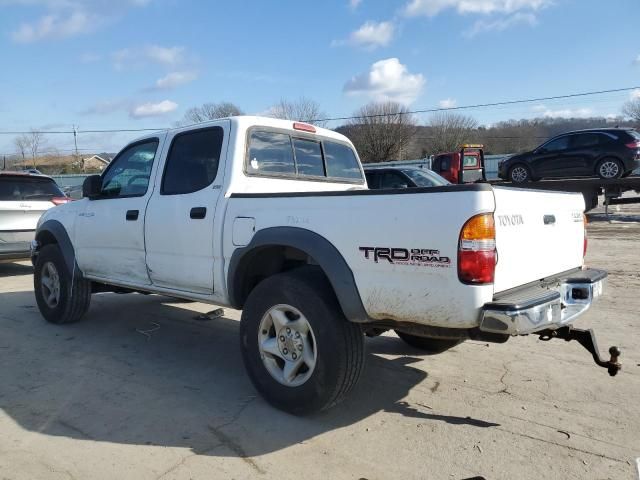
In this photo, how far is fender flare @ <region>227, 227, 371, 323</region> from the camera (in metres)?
3.08

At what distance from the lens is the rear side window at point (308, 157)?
469 centimetres

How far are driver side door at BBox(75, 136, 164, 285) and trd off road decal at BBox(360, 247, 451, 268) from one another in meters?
2.50

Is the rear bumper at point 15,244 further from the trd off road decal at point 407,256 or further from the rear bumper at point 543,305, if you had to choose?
the rear bumper at point 543,305

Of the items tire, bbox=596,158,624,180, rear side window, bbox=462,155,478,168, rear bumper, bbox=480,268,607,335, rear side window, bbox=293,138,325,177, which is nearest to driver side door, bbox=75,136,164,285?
rear side window, bbox=293,138,325,177

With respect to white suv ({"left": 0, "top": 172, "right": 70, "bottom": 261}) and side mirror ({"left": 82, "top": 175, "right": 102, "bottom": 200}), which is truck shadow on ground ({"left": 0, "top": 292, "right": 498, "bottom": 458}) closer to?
side mirror ({"left": 82, "top": 175, "right": 102, "bottom": 200})

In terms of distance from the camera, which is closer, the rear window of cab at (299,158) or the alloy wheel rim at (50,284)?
the rear window of cab at (299,158)

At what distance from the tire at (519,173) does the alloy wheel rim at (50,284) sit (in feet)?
46.5

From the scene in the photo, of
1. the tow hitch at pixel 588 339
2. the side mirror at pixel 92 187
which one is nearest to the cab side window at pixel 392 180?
the side mirror at pixel 92 187

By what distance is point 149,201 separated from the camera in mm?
4598

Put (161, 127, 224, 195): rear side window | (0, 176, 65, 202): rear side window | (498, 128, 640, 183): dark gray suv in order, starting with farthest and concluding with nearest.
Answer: (498, 128, 640, 183): dark gray suv
(0, 176, 65, 202): rear side window
(161, 127, 224, 195): rear side window

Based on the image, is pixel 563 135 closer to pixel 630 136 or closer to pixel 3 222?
pixel 630 136

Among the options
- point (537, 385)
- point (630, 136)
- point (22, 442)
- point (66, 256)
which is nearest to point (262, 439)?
point (22, 442)

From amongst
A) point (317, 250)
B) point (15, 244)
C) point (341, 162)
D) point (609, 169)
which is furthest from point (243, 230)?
point (609, 169)

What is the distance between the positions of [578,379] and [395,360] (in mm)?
1428
